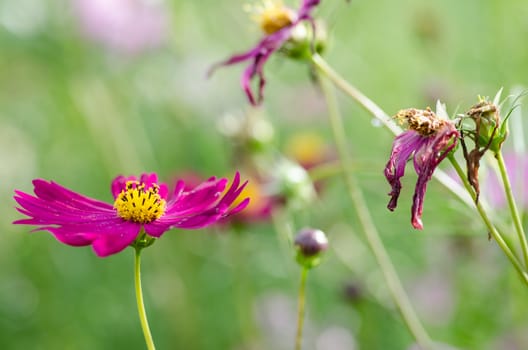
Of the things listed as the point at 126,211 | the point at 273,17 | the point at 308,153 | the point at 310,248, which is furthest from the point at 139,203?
the point at 308,153

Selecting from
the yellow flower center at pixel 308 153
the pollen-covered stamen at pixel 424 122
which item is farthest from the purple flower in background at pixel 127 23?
the pollen-covered stamen at pixel 424 122

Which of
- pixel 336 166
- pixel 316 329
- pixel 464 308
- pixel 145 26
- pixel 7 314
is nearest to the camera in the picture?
pixel 336 166

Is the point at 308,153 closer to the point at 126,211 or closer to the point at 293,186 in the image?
the point at 293,186

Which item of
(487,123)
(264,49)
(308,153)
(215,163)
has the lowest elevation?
(487,123)

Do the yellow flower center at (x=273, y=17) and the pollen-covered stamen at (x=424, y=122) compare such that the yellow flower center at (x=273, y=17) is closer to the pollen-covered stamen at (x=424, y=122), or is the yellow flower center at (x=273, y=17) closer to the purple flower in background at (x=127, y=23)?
the pollen-covered stamen at (x=424, y=122)

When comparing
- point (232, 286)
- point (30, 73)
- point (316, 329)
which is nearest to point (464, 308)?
point (316, 329)

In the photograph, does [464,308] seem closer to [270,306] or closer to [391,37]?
[270,306]
